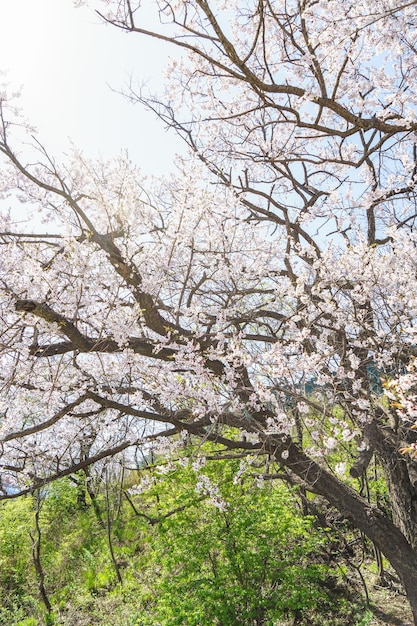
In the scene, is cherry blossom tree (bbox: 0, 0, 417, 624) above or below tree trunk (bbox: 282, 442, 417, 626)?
above

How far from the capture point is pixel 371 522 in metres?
4.79

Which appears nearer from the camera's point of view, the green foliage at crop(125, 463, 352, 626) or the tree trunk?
the tree trunk

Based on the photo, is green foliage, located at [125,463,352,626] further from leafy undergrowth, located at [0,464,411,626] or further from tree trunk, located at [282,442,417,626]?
tree trunk, located at [282,442,417,626]

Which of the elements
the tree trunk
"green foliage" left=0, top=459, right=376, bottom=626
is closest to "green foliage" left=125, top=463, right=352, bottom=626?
"green foliage" left=0, top=459, right=376, bottom=626

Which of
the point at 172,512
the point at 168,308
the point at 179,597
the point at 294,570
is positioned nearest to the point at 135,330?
the point at 168,308

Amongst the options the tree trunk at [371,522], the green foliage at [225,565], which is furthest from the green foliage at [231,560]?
the tree trunk at [371,522]

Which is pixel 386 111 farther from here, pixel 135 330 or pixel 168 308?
pixel 135 330

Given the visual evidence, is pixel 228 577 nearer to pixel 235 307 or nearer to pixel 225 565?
pixel 225 565

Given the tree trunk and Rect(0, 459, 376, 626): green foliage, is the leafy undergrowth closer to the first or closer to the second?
Rect(0, 459, 376, 626): green foliage

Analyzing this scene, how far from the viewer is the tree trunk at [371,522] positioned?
15.6 ft

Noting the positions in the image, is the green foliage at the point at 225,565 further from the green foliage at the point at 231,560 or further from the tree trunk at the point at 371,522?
the tree trunk at the point at 371,522

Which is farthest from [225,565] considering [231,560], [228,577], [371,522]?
[371,522]

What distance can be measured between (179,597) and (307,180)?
5585mm

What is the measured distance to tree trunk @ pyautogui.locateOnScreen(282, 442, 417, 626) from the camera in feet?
15.6
